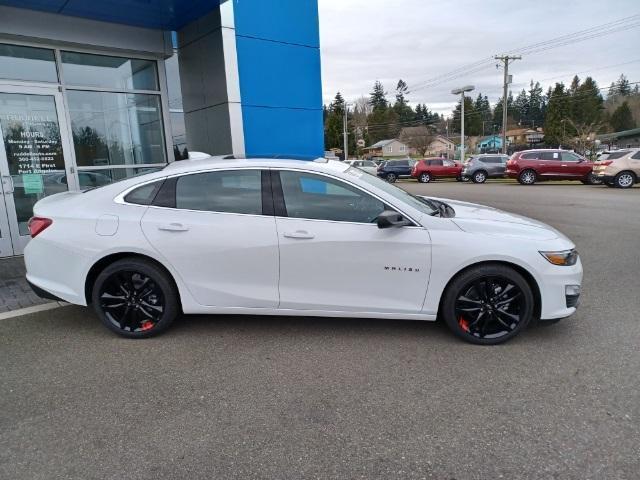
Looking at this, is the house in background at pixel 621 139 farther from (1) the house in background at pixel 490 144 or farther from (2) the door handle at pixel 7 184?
Result: (2) the door handle at pixel 7 184

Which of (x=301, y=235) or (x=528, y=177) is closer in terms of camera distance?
(x=301, y=235)

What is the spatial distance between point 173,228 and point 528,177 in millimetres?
20542

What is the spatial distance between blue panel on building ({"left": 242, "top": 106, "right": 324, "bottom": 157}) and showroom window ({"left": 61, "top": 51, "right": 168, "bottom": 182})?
1.90 m

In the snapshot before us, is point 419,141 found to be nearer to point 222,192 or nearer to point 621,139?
point 621,139

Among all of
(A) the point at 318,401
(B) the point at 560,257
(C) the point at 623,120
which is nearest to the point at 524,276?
(B) the point at 560,257

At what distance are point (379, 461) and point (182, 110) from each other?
764 cm

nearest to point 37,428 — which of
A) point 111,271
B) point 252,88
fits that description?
point 111,271

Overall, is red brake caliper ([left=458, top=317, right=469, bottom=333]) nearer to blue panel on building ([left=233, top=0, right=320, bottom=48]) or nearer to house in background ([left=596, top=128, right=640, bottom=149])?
blue panel on building ([left=233, top=0, right=320, bottom=48])

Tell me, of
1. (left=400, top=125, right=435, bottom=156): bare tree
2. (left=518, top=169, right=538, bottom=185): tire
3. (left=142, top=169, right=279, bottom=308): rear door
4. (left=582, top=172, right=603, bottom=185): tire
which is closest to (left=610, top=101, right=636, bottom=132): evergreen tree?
(left=400, top=125, right=435, bottom=156): bare tree

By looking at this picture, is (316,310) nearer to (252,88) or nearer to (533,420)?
(533,420)

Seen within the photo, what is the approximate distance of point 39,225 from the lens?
3725 millimetres

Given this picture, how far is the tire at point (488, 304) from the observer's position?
11.1 feet

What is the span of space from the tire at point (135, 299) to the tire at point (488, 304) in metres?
2.35

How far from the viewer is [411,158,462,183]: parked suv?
27062 mm
